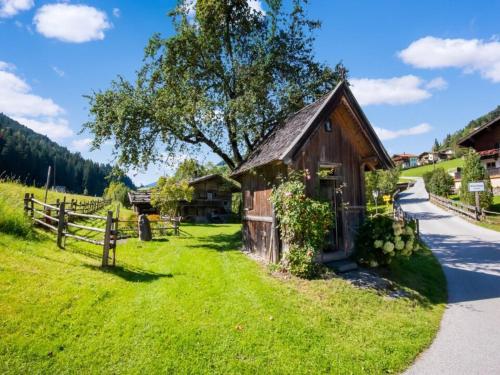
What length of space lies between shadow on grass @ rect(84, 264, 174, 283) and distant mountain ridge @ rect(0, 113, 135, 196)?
192 ft

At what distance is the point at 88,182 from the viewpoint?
4427 inches

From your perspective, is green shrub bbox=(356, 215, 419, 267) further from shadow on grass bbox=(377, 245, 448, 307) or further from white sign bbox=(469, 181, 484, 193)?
white sign bbox=(469, 181, 484, 193)

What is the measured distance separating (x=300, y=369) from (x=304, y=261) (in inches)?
171

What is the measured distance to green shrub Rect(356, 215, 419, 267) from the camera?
1018 centimetres

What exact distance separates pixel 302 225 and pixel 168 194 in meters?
23.9

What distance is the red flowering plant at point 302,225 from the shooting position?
951 cm

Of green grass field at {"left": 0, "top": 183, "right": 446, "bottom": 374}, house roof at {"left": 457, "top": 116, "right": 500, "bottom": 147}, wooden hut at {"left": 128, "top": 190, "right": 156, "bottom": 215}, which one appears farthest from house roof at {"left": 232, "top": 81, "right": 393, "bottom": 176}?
house roof at {"left": 457, "top": 116, "right": 500, "bottom": 147}

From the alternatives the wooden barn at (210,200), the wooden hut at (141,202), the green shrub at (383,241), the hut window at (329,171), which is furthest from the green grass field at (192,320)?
the wooden hut at (141,202)

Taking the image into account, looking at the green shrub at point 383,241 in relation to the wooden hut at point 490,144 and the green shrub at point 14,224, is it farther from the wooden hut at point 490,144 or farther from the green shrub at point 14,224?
the wooden hut at point 490,144

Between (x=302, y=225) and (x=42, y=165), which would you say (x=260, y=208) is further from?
(x=42, y=165)

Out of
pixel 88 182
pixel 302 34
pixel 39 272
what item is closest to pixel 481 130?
pixel 302 34

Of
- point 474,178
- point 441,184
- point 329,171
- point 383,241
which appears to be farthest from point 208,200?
point 441,184

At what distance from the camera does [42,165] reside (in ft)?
→ 291

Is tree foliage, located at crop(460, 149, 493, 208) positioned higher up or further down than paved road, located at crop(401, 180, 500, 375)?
higher up
